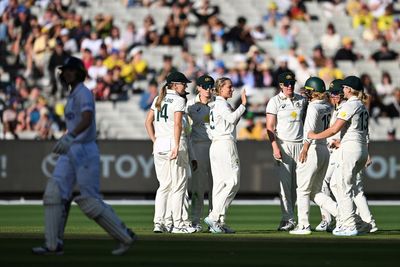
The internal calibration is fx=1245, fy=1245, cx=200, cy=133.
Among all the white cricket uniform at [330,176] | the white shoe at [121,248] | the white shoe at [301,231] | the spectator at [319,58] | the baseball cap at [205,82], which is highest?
the spectator at [319,58]

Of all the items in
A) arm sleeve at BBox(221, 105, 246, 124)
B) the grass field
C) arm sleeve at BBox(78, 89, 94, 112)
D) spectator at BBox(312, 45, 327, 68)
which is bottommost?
the grass field

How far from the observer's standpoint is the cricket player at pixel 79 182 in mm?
13094

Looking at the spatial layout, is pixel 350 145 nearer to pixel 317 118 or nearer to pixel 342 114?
pixel 342 114

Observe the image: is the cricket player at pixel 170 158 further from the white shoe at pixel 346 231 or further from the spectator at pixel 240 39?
the spectator at pixel 240 39

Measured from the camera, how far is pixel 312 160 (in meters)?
17.1

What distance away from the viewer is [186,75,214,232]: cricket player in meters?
17.9

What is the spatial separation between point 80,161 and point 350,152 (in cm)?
454

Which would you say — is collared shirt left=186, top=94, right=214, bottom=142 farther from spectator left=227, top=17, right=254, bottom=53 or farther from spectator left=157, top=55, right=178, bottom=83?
spectator left=227, top=17, right=254, bottom=53

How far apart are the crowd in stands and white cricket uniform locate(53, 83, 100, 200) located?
15816 millimetres

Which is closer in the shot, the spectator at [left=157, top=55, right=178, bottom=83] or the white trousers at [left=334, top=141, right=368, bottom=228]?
the white trousers at [left=334, top=141, right=368, bottom=228]

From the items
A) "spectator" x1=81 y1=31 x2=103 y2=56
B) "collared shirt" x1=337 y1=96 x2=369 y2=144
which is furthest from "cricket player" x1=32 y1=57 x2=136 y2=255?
"spectator" x1=81 y1=31 x2=103 y2=56

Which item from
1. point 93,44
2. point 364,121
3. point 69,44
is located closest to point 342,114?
point 364,121

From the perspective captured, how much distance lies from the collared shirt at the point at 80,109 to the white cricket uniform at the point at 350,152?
4.21 metres

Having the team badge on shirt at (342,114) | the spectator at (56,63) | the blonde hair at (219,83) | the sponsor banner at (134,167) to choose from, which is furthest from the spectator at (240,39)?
the team badge on shirt at (342,114)
